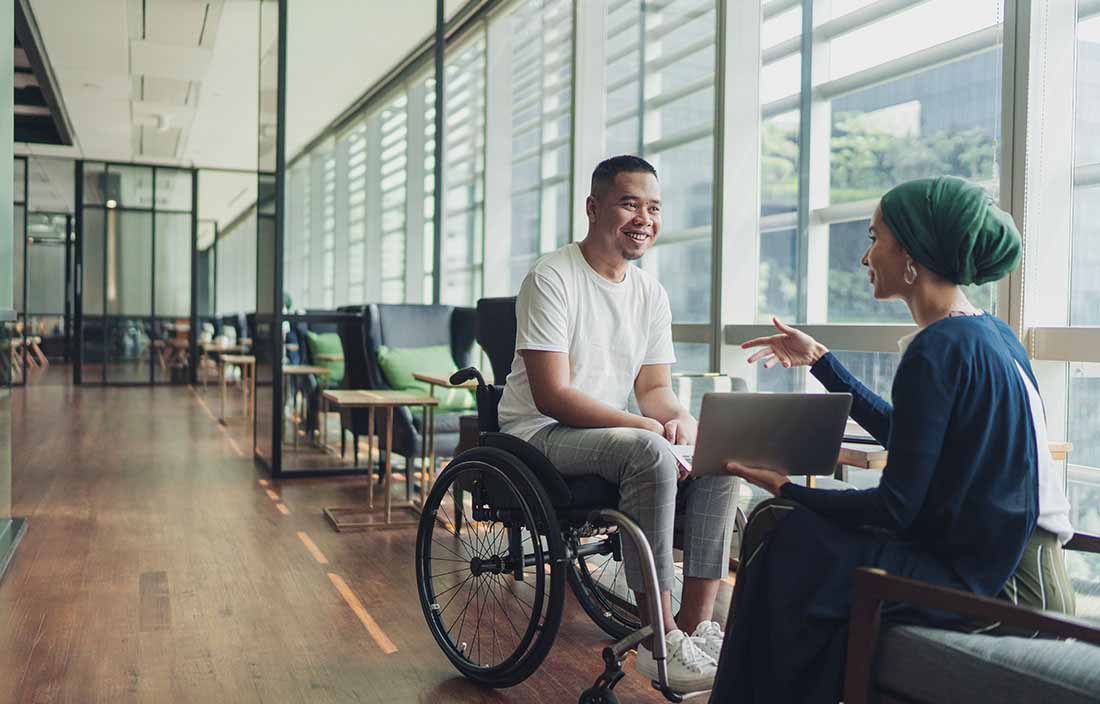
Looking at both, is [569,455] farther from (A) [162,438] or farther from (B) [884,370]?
(A) [162,438]

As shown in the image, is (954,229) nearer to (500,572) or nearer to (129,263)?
(500,572)

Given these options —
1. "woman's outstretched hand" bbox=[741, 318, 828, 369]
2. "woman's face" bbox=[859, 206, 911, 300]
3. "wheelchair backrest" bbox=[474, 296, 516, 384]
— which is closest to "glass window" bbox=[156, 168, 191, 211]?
"wheelchair backrest" bbox=[474, 296, 516, 384]

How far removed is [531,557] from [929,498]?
114 centimetres

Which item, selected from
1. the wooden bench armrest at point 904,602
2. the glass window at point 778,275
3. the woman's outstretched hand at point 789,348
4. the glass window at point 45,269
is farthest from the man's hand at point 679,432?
the glass window at point 45,269

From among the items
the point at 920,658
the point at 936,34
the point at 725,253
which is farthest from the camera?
the point at 725,253

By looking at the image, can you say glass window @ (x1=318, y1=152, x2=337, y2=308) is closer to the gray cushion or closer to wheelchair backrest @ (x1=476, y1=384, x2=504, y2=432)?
wheelchair backrest @ (x1=476, y1=384, x2=504, y2=432)

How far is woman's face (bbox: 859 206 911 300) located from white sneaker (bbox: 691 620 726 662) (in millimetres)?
801

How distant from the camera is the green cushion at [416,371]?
491 cm

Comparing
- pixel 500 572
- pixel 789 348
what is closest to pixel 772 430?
pixel 789 348

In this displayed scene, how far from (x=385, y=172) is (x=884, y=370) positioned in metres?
3.92

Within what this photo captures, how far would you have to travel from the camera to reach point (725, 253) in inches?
159

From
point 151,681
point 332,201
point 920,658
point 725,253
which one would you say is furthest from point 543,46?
point 920,658

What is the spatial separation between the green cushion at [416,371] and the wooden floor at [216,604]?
0.66 meters

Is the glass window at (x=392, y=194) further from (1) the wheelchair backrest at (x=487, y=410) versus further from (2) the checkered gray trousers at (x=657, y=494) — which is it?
(2) the checkered gray trousers at (x=657, y=494)
